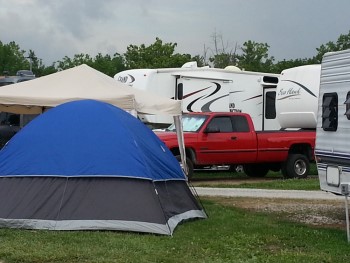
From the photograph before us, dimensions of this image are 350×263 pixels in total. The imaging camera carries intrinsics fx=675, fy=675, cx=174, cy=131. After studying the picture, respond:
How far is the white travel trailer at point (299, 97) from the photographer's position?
18.9 metres

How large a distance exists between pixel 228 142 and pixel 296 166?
236cm

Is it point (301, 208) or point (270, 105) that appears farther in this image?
point (270, 105)

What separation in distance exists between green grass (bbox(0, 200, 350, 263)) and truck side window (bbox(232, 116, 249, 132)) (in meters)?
8.02

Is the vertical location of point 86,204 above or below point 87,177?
below

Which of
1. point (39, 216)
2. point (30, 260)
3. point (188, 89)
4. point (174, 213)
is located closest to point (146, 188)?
point (174, 213)

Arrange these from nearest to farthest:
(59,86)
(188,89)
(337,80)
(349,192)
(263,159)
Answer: (349,192) → (337,80) → (59,86) → (263,159) → (188,89)

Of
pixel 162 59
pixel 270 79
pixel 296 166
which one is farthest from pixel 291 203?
pixel 162 59

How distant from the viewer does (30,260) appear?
7.38 meters

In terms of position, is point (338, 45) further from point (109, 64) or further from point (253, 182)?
point (253, 182)

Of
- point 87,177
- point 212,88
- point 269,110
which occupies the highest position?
point 212,88

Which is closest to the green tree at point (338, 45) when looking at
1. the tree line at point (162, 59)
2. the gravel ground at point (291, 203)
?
the tree line at point (162, 59)

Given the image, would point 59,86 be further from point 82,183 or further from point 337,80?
point 337,80

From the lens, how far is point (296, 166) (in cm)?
1875

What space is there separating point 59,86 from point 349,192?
17.4 feet
